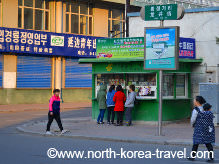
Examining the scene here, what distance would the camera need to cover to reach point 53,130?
14.9 m

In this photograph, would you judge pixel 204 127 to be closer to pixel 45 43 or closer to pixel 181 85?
Answer: pixel 181 85

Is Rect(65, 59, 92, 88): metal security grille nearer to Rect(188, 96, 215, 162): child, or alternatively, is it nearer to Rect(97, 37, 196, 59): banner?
Rect(97, 37, 196, 59): banner

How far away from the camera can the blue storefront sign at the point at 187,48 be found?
58.1ft

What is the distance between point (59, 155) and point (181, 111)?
9.20m

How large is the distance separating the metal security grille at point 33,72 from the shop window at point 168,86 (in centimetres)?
1641

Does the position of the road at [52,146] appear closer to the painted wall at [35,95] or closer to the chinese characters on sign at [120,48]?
the chinese characters on sign at [120,48]

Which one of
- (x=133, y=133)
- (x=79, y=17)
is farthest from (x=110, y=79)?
(x=79, y=17)

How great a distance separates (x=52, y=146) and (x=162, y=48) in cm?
488

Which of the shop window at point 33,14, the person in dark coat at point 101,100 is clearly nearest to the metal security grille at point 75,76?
the shop window at point 33,14

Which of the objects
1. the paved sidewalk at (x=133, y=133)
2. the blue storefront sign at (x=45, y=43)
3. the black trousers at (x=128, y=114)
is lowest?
the paved sidewalk at (x=133, y=133)

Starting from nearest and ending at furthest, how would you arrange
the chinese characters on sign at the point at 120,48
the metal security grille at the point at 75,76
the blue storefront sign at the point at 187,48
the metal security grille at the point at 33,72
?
the chinese characters on sign at the point at 120,48 < the blue storefront sign at the point at 187,48 < the metal security grille at the point at 33,72 < the metal security grille at the point at 75,76

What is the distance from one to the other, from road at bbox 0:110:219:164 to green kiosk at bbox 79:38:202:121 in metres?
4.60

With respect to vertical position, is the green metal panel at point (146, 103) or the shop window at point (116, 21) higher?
the shop window at point (116, 21)

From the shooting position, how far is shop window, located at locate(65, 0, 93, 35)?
34188 mm
